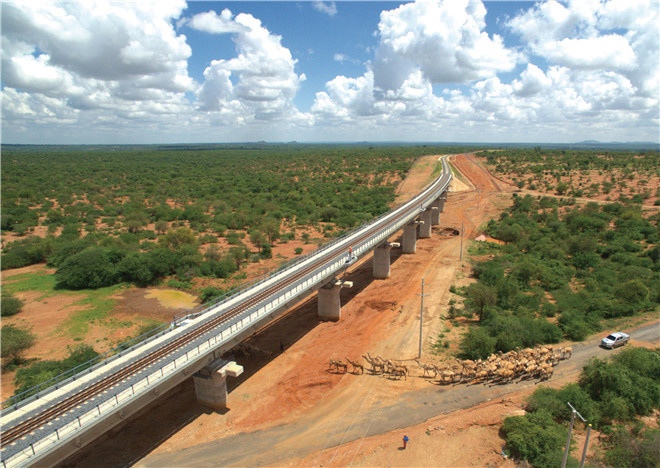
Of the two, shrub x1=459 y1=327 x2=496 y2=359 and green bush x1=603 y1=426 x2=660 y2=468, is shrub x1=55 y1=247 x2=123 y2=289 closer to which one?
shrub x1=459 y1=327 x2=496 y2=359

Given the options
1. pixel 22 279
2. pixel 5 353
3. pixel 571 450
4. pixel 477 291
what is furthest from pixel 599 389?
pixel 22 279

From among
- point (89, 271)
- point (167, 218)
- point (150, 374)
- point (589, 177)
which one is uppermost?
point (589, 177)

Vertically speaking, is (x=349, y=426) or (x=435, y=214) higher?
(x=435, y=214)

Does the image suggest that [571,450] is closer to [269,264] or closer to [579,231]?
[269,264]

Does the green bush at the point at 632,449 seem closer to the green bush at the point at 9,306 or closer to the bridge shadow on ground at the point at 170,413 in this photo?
the bridge shadow on ground at the point at 170,413

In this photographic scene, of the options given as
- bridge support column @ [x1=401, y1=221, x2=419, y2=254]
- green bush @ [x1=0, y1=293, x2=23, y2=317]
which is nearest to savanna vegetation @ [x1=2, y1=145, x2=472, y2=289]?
green bush @ [x1=0, y1=293, x2=23, y2=317]

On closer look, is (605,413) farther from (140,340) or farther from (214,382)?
(140,340)

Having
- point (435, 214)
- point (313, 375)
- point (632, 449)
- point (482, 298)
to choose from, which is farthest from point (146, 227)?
point (632, 449)
